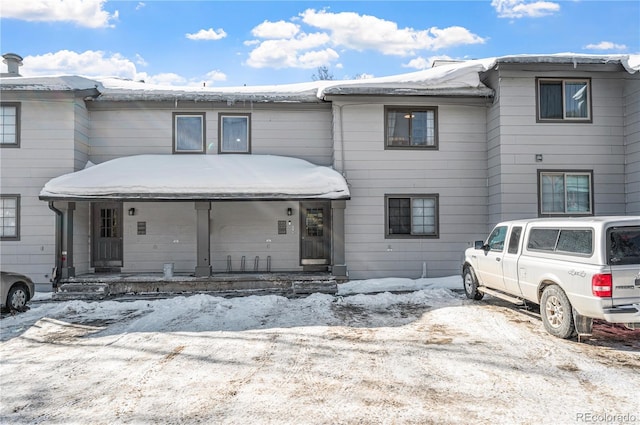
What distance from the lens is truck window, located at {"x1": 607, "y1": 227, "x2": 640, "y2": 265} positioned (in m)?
5.71

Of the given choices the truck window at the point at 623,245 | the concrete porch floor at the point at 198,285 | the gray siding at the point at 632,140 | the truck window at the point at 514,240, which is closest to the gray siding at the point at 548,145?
the gray siding at the point at 632,140

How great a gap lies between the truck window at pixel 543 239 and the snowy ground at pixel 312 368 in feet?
4.76

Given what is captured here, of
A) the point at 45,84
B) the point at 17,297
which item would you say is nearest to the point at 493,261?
the point at 17,297

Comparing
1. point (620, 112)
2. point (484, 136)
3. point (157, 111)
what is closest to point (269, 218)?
point (157, 111)

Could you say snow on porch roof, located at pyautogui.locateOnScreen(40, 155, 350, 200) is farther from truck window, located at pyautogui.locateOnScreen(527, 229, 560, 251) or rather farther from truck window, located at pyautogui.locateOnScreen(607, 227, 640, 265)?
truck window, located at pyautogui.locateOnScreen(607, 227, 640, 265)

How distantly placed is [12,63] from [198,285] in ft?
35.1

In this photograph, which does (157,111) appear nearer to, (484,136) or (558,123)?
(484,136)

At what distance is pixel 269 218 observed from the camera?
12789mm

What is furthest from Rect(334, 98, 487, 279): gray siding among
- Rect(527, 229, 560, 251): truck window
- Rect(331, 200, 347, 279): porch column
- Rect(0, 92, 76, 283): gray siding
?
Rect(0, 92, 76, 283): gray siding

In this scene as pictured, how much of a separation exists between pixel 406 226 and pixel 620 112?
7.14m

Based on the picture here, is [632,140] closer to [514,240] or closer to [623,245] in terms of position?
[514,240]

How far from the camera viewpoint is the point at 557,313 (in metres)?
6.51

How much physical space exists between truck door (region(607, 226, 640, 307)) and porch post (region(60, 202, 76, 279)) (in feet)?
41.5

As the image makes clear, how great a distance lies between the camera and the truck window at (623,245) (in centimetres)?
571
